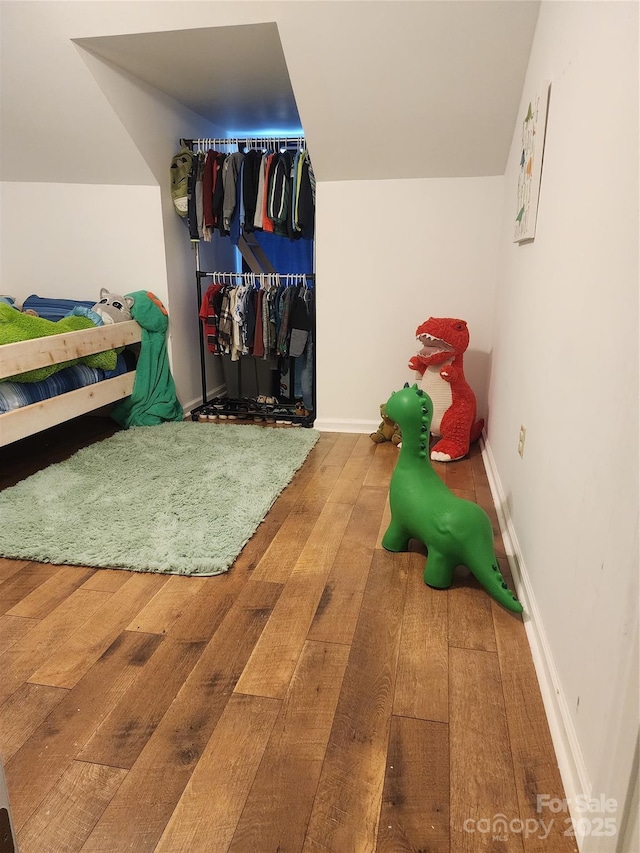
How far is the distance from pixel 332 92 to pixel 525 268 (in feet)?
4.68

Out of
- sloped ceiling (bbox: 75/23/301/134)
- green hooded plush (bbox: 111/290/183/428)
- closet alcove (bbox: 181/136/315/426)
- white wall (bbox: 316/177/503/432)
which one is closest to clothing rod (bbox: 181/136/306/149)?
closet alcove (bbox: 181/136/315/426)

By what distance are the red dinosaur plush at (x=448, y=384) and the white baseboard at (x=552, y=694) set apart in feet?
3.39

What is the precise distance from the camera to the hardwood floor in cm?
106

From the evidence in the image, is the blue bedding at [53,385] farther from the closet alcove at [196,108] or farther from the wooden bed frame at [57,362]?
the closet alcove at [196,108]

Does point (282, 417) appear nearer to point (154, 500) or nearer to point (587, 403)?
point (154, 500)

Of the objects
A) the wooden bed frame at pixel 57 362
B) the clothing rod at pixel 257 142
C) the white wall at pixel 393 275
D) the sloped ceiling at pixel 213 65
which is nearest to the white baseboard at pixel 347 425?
the white wall at pixel 393 275

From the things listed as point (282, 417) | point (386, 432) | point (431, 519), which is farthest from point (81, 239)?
point (431, 519)

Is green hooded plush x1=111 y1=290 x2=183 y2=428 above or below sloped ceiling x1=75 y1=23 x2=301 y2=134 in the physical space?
below

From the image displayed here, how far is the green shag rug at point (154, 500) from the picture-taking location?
2.02 metres

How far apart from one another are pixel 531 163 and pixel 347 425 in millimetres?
1929

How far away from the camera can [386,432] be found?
11.1 feet

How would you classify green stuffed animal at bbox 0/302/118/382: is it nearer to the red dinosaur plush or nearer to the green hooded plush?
the green hooded plush

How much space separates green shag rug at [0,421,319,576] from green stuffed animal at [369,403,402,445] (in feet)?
1.23

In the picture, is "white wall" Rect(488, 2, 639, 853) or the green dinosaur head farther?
the green dinosaur head
